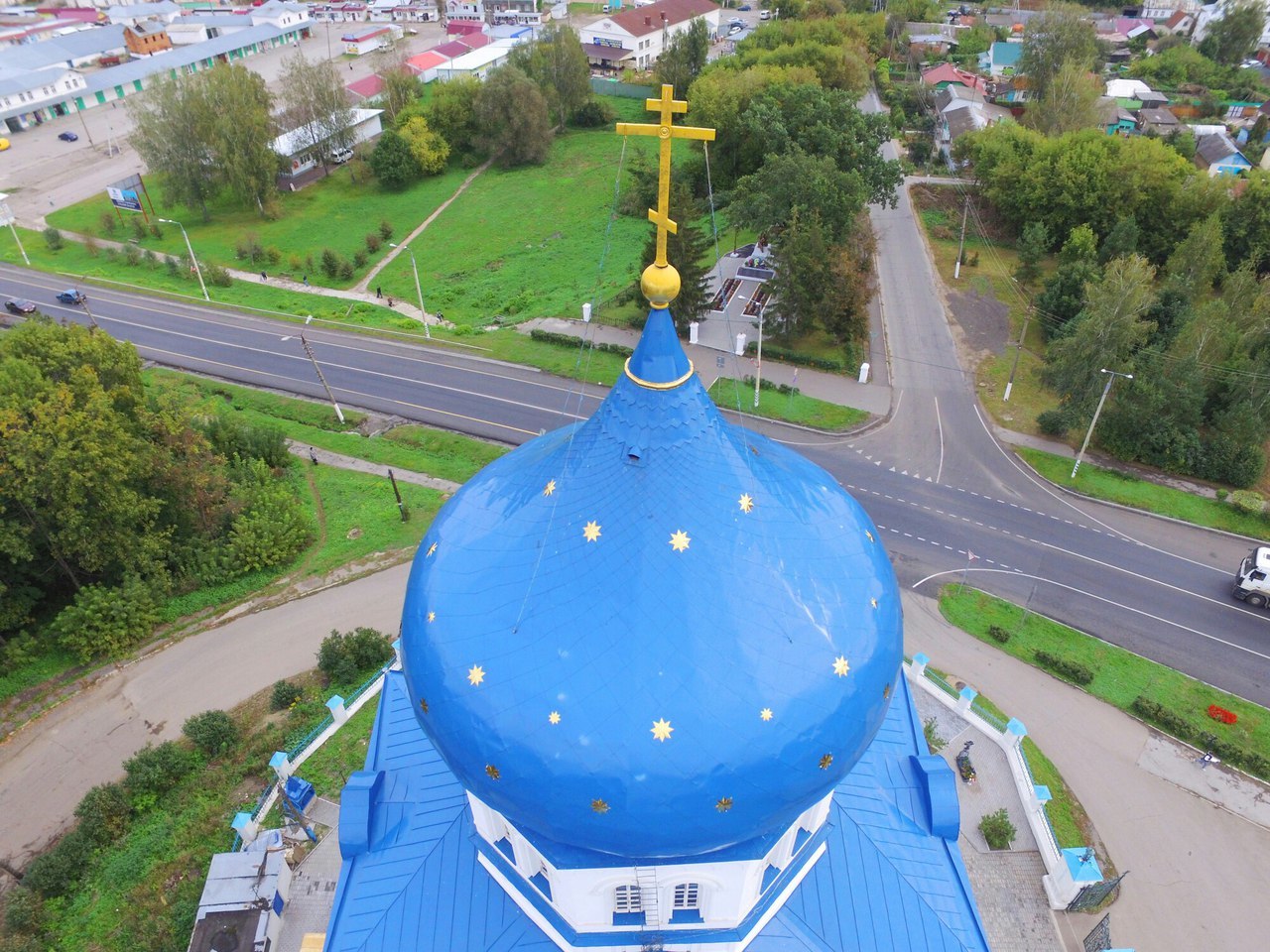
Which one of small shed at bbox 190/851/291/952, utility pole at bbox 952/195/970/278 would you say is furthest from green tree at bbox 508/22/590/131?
small shed at bbox 190/851/291/952

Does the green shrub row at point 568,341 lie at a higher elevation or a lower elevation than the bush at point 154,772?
higher

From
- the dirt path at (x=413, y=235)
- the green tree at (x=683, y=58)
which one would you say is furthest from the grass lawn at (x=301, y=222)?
the green tree at (x=683, y=58)

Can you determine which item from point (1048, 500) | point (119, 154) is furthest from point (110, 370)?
point (119, 154)

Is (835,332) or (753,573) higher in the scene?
(753,573)

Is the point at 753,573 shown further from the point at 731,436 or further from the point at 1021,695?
the point at 1021,695

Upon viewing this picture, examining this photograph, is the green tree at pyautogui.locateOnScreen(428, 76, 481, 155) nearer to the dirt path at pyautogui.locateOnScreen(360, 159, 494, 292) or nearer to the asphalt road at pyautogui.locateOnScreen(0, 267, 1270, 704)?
the dirt path at pyautogui.locateOnScreen(360, 159, 494, 292)

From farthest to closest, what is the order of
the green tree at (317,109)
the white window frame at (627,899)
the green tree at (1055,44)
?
the green tree at (1055,44), the green tree at (317,109), the white window frame at (627,899)

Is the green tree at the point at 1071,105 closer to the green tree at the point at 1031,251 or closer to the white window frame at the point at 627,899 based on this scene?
the green tree at the point at 1031,251
